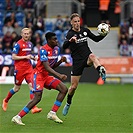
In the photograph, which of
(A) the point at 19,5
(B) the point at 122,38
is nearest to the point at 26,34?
(B) the point at 122,38

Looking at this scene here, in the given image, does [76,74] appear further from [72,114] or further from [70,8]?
[70,8]

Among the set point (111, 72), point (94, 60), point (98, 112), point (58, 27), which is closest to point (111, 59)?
point (111, 72)

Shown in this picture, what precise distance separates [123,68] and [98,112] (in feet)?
40.0

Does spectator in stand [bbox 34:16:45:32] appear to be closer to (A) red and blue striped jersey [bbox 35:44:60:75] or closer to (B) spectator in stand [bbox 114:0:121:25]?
(B) spectator in stand [bbox 114:0:121:25]

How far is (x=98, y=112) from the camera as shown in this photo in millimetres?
13398

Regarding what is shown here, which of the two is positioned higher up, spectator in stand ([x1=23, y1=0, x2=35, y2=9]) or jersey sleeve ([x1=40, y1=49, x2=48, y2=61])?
jersey sleeve ([x1=40, y1=49, x2=48, y2=61])

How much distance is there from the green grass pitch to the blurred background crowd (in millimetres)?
8464

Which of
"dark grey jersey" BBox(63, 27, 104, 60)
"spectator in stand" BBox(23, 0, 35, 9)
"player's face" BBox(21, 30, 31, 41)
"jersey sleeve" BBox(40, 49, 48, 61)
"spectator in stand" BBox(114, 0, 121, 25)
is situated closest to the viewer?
"jersey sleeve" BBox(40, 49, 48, 61)

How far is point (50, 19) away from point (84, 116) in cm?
1838

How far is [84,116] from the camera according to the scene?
41.0 ft

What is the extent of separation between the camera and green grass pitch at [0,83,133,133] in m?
10.2

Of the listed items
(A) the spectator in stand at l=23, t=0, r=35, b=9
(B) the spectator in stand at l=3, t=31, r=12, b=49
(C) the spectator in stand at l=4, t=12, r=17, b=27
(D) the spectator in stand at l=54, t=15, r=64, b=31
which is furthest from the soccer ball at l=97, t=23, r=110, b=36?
(A) the spectator in stand at l=23, t=0, r=35, b=9

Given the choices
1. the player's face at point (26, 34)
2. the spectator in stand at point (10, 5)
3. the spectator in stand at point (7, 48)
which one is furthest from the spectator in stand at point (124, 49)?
the player's face at point (26, 34)

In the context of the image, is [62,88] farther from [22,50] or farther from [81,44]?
[22,50]
